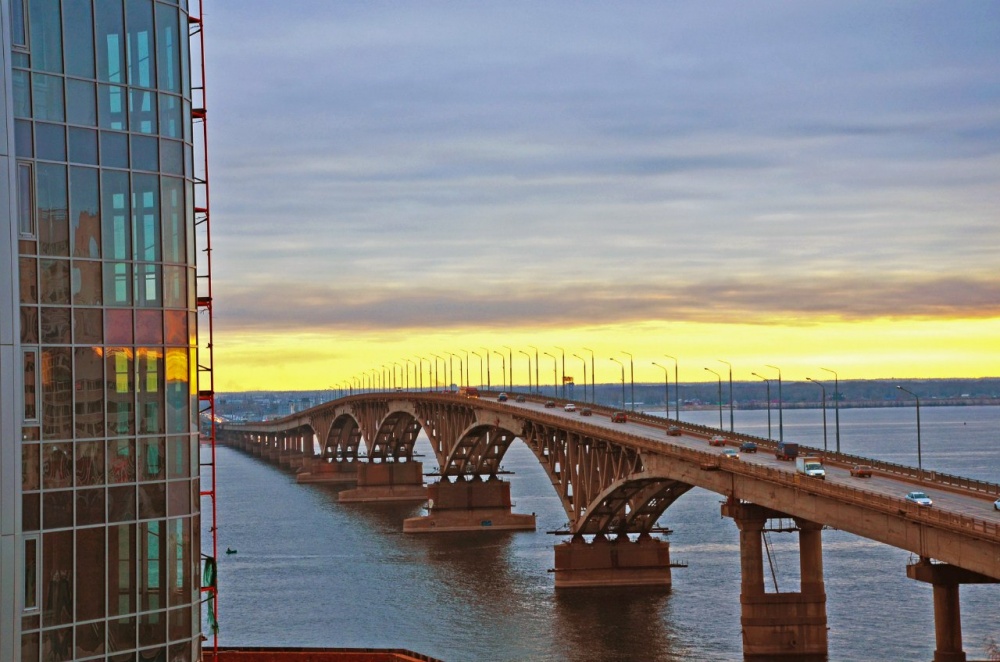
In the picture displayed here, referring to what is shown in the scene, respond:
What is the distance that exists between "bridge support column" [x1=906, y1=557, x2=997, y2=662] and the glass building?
1399 inches

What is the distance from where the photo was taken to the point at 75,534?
3200cm

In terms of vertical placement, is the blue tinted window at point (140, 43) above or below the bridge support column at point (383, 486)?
above

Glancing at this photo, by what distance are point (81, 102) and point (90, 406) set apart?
7.10m

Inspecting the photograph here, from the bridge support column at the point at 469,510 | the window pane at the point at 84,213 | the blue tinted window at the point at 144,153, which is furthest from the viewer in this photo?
the bridge support column at the point at 469,510

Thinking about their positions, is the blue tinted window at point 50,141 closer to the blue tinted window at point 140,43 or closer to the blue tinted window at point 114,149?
the blue tinted window at point 114,149

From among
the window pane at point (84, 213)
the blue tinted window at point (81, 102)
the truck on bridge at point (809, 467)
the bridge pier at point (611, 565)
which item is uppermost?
the blue tinted window at point (81, 102)

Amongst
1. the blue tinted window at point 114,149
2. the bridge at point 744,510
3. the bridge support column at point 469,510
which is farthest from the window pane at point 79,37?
the bridge support column at point 469,510

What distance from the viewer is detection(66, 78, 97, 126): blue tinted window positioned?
3278 centimetres

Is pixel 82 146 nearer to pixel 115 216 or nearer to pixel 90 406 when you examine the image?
pixel 115 216

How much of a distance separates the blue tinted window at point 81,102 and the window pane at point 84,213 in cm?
117

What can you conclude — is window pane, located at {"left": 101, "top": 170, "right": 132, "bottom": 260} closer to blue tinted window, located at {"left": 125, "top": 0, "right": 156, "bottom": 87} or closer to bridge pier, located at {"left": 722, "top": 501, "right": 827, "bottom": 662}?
blue tinted window, located at {"left": 125, "top": 0, "right": 156, "bottom": 87}

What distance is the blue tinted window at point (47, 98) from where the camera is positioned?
32188 millimetres

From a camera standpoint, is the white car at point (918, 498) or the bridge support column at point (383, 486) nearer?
the white car at point (918, 498)

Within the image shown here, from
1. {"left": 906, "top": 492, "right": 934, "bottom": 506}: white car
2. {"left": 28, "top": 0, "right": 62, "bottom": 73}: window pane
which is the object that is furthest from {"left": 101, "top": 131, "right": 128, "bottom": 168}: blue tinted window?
{"left": 906, "top": 492, "right": 934, "bottom": 506}: white car
